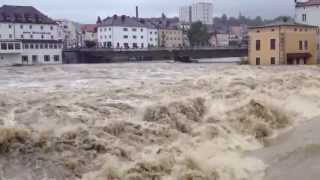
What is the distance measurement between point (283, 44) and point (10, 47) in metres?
33.4

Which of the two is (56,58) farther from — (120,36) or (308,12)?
(308,12)

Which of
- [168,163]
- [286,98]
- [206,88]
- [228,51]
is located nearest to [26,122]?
[168,163]

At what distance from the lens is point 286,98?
24.4 meters

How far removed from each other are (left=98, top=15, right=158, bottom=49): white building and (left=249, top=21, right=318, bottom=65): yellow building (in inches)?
1457

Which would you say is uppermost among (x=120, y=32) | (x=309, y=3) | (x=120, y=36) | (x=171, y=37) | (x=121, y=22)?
(x=121, y=22)

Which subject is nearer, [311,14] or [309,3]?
[309,3]

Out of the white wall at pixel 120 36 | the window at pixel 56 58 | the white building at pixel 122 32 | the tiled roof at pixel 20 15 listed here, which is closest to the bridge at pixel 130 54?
the window at pixel 56 58

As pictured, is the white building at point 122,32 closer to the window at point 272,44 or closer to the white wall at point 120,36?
the white wall at point 120,36

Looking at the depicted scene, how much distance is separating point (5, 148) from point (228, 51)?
6139 centimetres

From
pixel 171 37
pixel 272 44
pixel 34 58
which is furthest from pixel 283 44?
pixel 171 37

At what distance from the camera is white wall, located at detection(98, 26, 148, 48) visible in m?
83.9

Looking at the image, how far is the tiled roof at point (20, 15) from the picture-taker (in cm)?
6719

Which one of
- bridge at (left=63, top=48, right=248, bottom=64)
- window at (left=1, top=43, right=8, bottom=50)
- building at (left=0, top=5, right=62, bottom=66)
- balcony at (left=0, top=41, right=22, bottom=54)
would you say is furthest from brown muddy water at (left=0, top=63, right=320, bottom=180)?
bridge at (left=63, top=48, right=248, bottom=64)

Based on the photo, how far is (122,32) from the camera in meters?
84.7
